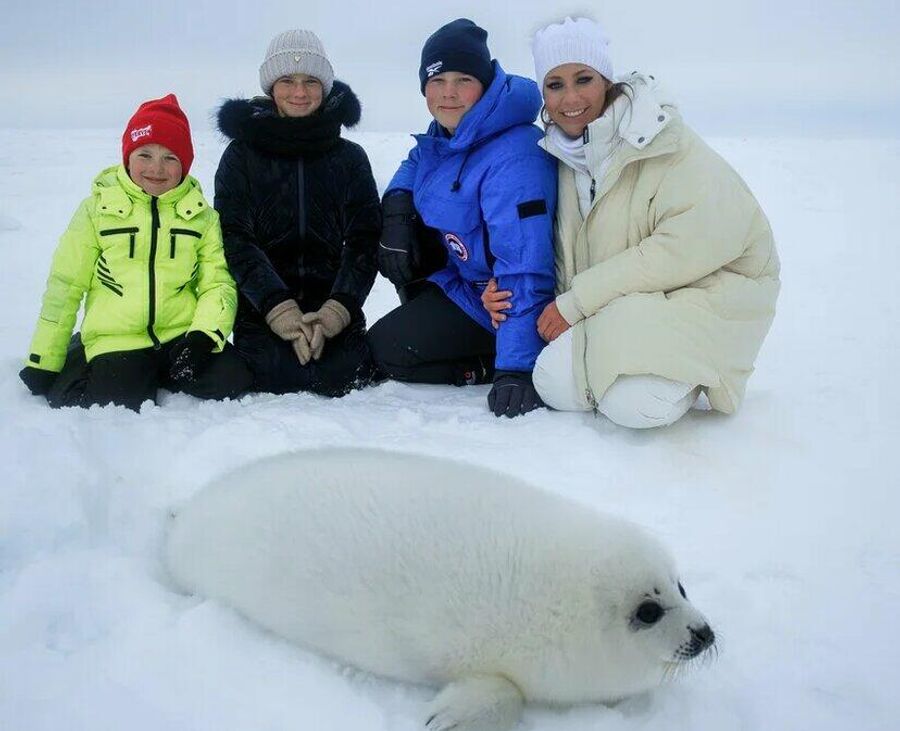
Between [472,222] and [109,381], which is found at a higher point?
[472,222]

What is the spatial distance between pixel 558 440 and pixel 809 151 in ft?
46.9

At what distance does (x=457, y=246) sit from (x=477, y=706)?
248 centimetres

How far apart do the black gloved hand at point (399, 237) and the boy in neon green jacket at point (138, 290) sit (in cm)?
86

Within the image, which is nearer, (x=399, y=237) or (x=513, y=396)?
(x=513, y=396)

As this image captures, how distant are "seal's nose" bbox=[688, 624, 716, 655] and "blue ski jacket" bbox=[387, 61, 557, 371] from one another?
1854 mm

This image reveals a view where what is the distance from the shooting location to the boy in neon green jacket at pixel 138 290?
134 inches

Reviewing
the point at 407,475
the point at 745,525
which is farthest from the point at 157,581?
the point at 745,525

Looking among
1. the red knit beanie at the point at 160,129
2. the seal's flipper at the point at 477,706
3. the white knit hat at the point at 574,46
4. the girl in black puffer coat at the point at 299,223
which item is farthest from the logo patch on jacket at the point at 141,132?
the seal's flipper at the point at 477,706

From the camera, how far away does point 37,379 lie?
3416 millimetres

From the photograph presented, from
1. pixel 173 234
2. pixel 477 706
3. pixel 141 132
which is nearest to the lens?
pixel 477 706

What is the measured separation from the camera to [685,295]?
304 centimetres

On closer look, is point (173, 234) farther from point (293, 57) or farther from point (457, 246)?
point (457, 246)

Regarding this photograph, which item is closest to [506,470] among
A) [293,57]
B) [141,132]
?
[141,132]

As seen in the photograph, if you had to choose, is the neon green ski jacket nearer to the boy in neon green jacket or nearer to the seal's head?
the boy in neon green jacket
